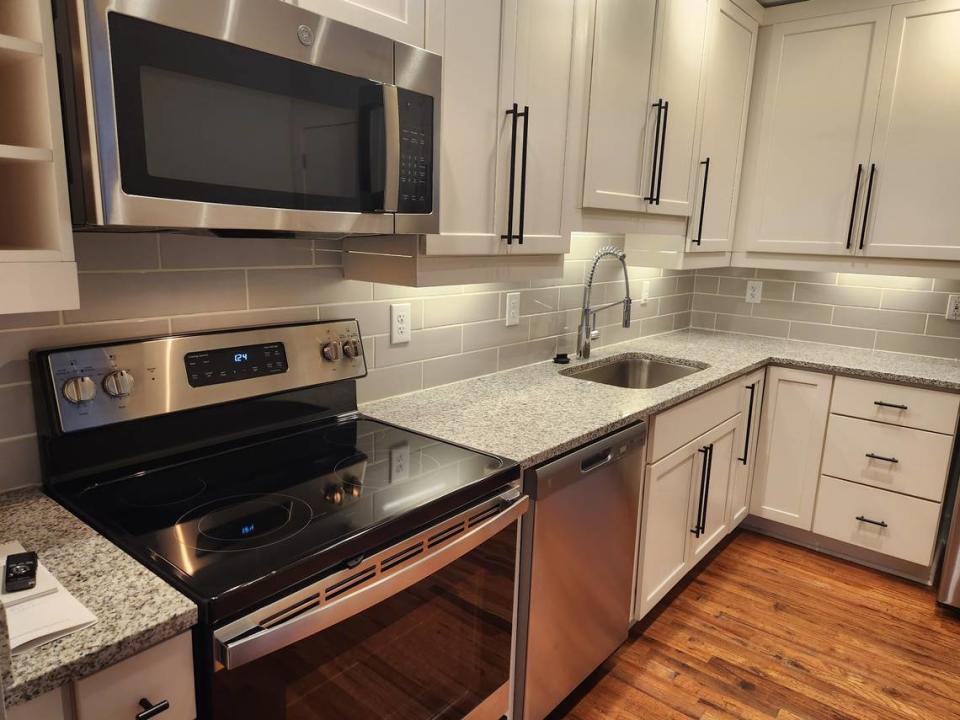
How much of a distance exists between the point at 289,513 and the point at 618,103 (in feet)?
5.24

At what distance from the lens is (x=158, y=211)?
99 cm

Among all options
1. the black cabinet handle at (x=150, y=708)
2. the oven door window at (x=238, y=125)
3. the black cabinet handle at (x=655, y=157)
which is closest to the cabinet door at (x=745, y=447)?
the black cabinet handle at (x=655, y=157)

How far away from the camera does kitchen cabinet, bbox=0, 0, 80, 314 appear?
875 mm

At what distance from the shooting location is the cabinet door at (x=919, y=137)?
2430 mm

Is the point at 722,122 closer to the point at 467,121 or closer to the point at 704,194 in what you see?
the point at 704,194

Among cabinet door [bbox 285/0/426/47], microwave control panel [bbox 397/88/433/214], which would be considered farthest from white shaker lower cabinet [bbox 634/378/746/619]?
cabinet door [bbox 285/0/426/47]

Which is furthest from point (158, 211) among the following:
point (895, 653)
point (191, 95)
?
point (895, 653)

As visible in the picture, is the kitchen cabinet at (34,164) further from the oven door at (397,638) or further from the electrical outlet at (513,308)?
the electrical outlet at (513,308)

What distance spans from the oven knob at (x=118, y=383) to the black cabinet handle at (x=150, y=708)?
24.5 inches

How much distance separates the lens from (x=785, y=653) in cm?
216

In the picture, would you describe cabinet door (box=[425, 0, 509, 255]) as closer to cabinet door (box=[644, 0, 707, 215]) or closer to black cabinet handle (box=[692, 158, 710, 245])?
cabinet door (box=[644, 0, 707, 215])

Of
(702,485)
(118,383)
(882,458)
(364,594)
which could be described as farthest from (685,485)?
(118,383)

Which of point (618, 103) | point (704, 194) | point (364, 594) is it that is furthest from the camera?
point (704, 194)

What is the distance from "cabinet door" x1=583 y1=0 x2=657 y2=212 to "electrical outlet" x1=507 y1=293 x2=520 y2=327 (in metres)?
0.43
